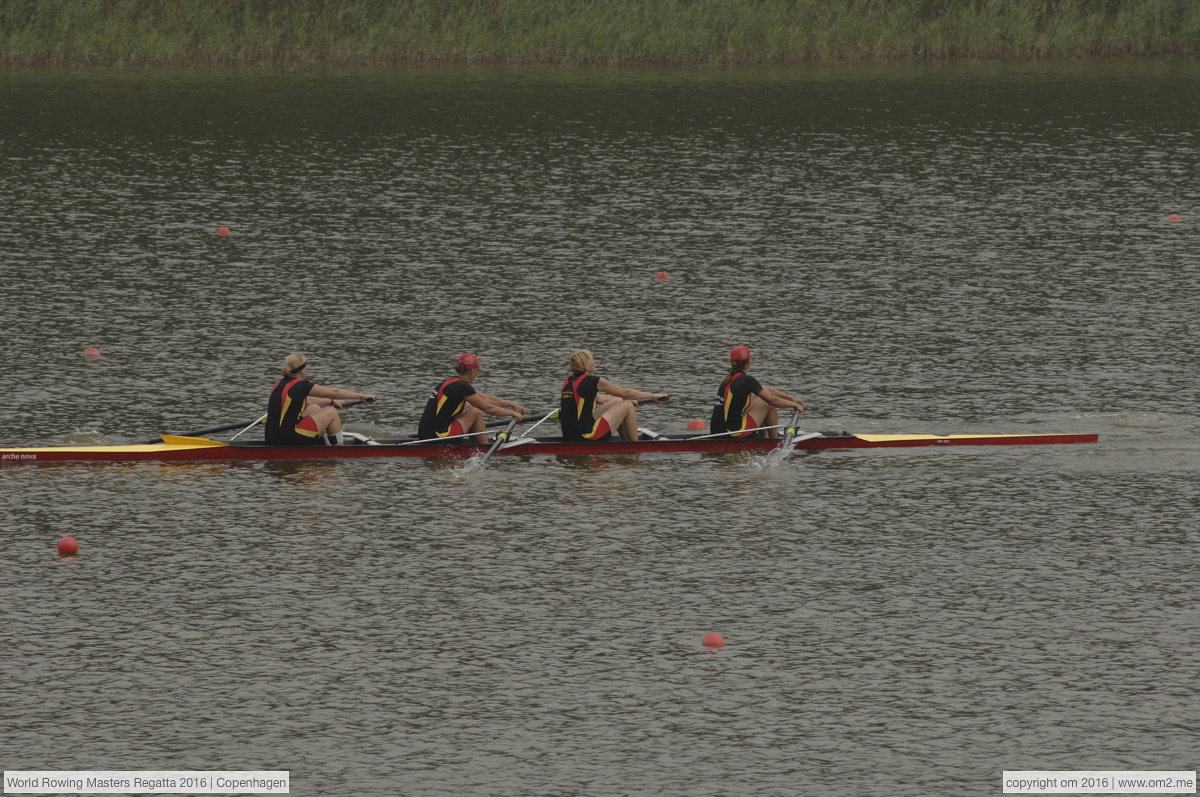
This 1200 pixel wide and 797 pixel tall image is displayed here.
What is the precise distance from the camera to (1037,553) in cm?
1458

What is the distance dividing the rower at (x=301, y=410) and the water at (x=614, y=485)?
54cm

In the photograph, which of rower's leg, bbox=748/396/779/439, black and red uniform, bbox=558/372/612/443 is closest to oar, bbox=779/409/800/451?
rower's leg, bbox=748/396/779/439

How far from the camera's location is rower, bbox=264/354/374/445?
1761 centimetres

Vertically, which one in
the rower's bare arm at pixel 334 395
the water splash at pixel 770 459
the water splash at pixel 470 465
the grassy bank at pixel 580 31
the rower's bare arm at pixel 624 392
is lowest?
the water splash at pixel 470 465

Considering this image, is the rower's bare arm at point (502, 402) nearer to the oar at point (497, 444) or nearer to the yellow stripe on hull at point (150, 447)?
the oar at point (497, 444)

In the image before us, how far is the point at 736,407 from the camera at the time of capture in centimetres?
1802

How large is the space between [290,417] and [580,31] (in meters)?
36.4

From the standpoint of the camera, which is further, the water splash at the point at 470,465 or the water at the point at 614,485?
the water splash at the point at 470,465

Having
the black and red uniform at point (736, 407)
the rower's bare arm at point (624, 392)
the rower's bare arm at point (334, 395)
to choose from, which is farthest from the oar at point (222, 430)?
the black and red uniform at point (736, 407)

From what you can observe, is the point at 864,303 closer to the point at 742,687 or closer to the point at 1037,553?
the point at 1037,553

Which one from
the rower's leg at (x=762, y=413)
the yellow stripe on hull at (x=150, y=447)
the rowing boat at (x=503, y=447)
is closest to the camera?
the yellow stripe on hull at (x=150, y=447)

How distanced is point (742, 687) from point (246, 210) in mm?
23906

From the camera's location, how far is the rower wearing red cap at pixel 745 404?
18.0 m

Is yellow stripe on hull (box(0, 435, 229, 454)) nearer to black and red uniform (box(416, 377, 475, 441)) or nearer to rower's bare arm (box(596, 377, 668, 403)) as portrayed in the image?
black and red uniform (box(416, 377, 475, 441))
